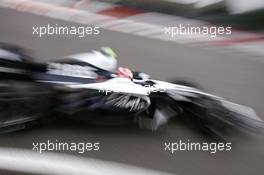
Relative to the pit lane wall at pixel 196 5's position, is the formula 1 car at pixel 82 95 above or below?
below

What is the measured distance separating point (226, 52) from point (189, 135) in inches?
17.8

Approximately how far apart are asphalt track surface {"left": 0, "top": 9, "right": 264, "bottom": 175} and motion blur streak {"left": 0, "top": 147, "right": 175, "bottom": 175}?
0.03 metres

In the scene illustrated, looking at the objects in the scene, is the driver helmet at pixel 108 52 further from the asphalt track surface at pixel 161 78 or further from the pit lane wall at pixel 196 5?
the pit lane wall at pixel 196 5

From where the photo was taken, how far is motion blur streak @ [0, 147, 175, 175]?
228 centimetres

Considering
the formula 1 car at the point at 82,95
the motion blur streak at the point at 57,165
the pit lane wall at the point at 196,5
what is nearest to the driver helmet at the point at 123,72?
the formula 1 car at the point at 82,95

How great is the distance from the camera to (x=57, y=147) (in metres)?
2.37

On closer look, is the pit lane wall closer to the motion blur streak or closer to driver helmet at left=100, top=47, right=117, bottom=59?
driver helmet at left=100, top=47, right=117, bottom=59

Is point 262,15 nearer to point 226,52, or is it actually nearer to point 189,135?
point 226,52

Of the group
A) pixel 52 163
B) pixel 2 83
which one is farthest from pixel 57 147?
pixel 2 83

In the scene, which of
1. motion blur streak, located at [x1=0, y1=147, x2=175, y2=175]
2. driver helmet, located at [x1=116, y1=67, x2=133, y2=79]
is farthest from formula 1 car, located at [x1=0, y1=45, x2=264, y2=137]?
motion blur streak, located at [x1=0, y1=147, x2=175, y2=175]

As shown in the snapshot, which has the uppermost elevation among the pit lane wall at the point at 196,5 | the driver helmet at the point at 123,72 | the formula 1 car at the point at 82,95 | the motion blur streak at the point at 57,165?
the pit lane wall at the point at 196,5

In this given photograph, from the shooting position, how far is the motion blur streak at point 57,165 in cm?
228

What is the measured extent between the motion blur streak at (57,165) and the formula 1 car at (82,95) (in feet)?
0.49

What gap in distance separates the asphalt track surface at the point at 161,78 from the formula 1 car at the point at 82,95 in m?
0.05
